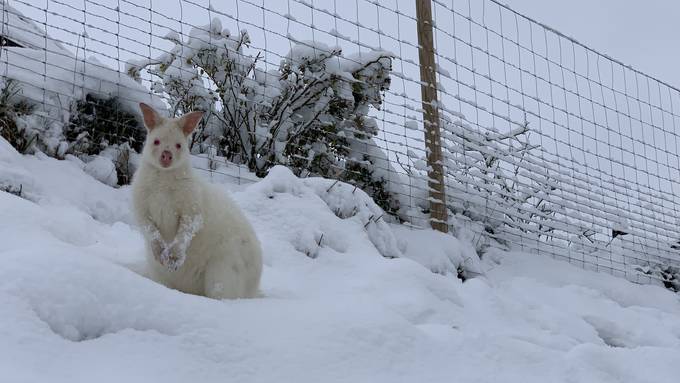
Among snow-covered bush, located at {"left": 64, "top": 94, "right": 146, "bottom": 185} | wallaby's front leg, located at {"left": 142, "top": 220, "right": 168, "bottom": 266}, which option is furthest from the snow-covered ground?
snow-covered bush, located at {"left": 64, "top": 94, "right": 146, "bottom": 185}

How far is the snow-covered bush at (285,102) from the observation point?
614cm

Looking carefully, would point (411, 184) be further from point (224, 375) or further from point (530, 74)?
point (224, 375)

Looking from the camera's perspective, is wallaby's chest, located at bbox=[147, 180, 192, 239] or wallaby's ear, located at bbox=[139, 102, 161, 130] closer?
wallaby's chest, located at bbox=[147, 180, 192, 239]

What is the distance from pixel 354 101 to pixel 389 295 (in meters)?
3.03

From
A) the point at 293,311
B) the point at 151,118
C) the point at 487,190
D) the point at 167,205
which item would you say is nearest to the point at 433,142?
the point at 487,190

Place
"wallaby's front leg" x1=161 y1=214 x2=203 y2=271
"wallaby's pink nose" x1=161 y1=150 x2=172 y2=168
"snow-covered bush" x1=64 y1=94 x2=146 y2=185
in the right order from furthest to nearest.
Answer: "snow-covered bush" x1=64 y1=94 x2=146 y2=185 → "wallaby's pink nose" x1=161 y1=150 x2=172 y2=168 → "wallaby's front leg" x1=161 y1=214 x2=203 y2=271

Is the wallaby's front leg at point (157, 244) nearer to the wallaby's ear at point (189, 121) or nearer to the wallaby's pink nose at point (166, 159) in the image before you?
the wallaby's pink nose at point (166, 159)

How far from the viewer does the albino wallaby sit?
3211 mm

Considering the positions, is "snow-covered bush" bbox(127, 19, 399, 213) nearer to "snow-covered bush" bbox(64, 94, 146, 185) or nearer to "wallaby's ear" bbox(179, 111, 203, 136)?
"snow-covered bush" bbox(64, 94, 146, 185)

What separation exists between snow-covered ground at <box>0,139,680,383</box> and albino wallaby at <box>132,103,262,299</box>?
22 centimetres

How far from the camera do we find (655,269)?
8031 mm

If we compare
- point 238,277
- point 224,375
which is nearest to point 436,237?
point 238,277

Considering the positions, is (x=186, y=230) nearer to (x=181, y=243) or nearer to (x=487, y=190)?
(x=181, y=243)

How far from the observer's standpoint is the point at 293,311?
2.60 meters
